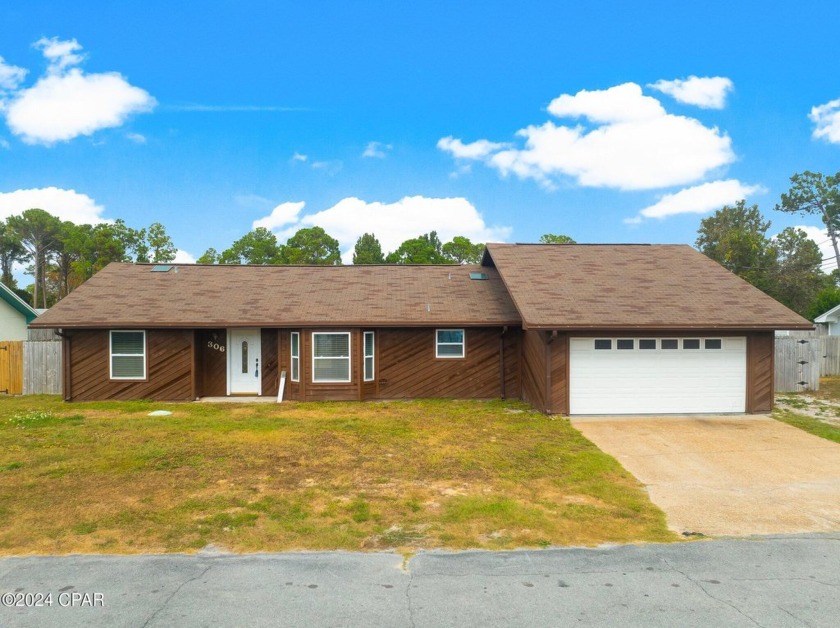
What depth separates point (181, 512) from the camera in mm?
5992

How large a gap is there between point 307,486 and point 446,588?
3245 millimetres

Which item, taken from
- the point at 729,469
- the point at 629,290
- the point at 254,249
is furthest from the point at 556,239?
the point at 729,469

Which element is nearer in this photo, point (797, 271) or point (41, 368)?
point (41, 368)

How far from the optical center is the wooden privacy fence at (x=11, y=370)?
634 inches

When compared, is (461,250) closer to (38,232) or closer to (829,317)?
(829,317)

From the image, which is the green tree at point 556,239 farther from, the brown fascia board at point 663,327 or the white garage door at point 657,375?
the brown fascia board at point 663,327

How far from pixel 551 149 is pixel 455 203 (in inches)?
936

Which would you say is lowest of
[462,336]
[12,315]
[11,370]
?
[11,370]

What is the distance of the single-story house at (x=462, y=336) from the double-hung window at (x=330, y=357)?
0.09 feet

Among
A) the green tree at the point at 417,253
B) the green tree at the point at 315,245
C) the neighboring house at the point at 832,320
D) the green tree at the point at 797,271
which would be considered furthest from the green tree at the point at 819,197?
the green tree at the point at 315,245

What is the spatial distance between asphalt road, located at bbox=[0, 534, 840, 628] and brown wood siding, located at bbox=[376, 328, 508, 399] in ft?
32.5

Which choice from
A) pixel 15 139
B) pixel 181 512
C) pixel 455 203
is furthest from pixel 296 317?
pixel 455 203

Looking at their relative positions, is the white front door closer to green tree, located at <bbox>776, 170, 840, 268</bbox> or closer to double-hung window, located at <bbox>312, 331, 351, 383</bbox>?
double-hung window, located at <bbox>312, 331, 351, 383</bbox>

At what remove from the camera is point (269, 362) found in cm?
1529
